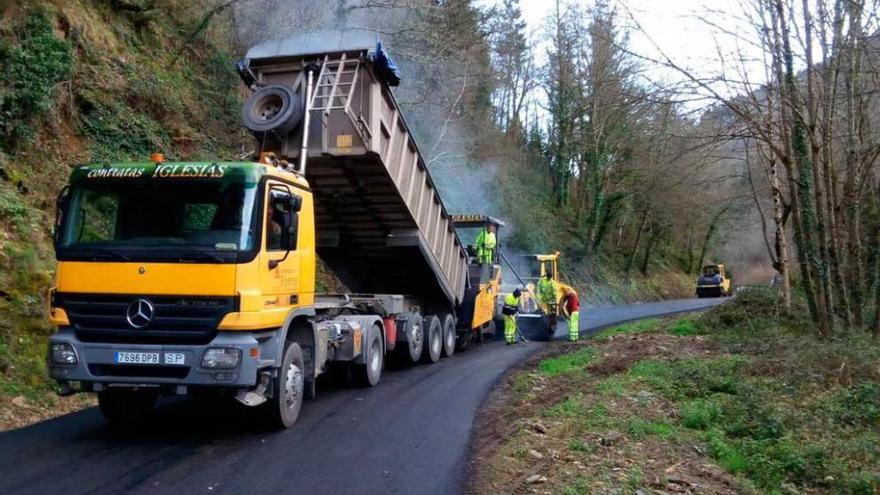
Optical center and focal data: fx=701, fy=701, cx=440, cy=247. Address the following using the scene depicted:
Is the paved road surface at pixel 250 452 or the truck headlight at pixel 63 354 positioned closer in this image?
the paved road surface at pixel 250 452

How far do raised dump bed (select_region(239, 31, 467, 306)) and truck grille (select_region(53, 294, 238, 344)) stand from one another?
10.5 feet

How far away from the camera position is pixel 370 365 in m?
9.66

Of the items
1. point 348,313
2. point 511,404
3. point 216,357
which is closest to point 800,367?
point 511,404

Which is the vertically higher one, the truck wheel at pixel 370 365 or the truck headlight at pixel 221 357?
the truck headlight at pixel 221 357

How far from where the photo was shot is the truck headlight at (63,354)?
616 centimetres

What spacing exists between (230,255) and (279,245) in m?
0.65

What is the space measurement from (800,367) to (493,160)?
86.2 ft

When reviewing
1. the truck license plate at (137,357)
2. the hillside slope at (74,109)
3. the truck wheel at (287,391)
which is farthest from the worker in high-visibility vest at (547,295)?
the truck license plate at (137,357)

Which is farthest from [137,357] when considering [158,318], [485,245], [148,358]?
[485,245]

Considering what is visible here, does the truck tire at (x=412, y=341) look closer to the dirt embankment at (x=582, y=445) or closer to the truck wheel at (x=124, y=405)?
the dirt embankment at (x=582, y=445)

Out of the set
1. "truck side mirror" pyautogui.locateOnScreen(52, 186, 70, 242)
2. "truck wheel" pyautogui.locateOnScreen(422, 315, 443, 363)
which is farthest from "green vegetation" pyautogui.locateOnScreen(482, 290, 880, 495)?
"truck side mirror" pyautogui.locateOnScreen(52, 186, 70, 242)

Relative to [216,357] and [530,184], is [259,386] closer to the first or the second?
[216,357]

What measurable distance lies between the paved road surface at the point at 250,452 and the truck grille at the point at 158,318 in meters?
1.00

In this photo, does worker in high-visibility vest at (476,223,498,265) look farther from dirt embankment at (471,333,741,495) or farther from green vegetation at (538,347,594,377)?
dirt embankment at (471,333,741,495)
